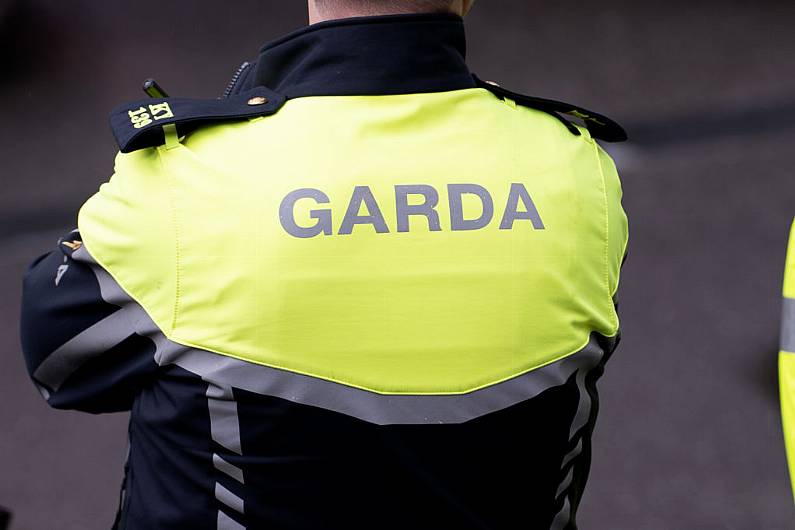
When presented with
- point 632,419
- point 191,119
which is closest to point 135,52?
point 632,419

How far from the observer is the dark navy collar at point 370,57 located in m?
0.96

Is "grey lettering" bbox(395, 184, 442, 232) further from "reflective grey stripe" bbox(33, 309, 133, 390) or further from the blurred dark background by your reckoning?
the blurred dark background

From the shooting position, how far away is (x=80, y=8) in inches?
132

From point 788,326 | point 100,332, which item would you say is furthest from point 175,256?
point 788,326

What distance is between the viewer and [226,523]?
95 cm

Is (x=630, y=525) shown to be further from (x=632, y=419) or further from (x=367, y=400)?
(x=367, y=400)

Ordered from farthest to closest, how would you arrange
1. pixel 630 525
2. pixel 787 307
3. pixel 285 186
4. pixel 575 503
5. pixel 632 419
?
pixel 632 419
pixel 630 525
pixel 787 307
pixel 575 503
pixel 285 186

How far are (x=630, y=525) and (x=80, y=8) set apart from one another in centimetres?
227

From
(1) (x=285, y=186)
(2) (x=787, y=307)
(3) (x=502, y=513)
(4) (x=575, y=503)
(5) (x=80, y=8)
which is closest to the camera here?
(1) (x=285, y=186)

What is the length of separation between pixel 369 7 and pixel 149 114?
8.8 inches

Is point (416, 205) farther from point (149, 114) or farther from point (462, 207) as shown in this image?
point (149, 114)

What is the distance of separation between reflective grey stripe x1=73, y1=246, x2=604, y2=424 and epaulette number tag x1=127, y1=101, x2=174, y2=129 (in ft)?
0.41

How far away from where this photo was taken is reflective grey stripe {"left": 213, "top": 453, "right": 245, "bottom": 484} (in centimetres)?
94

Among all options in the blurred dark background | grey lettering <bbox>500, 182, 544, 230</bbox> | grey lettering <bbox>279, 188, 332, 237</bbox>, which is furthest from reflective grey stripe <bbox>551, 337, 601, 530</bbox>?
the blurred dark background
